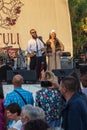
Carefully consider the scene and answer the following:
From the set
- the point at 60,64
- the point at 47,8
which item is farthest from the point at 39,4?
the point at 60,64

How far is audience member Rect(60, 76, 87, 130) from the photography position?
5.20 meters

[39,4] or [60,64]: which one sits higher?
[39,4]

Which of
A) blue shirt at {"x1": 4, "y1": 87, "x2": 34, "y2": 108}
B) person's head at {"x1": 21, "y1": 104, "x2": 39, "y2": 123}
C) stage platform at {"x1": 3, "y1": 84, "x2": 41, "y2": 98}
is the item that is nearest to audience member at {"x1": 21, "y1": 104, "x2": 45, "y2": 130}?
person's head at {"x1": 21, "y1": 104, "x2": 39, "y2": 123}

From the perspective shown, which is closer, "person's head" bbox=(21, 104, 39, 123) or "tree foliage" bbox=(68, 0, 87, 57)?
"person's head" bbox=(21, 104, 39, 123)

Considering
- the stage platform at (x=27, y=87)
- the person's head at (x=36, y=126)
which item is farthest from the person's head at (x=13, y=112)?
the stage platform at (x=27, y=87)

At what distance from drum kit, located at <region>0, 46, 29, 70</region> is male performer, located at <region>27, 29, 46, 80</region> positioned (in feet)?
4.26

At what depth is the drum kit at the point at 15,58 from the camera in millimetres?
18359

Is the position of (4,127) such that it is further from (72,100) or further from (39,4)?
(39,4)

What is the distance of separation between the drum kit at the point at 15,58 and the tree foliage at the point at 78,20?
32.5 ft

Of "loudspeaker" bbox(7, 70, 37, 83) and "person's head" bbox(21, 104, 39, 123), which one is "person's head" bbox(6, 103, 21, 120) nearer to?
"person's head" bbox(21, 104, 39, 123)

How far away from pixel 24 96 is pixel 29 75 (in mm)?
8662

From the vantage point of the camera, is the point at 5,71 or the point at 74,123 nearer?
the point at 74,123

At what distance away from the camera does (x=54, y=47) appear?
16.4 meters

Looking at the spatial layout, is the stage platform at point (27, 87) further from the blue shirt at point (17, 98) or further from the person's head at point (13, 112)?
the person's head at point (13, 112)
